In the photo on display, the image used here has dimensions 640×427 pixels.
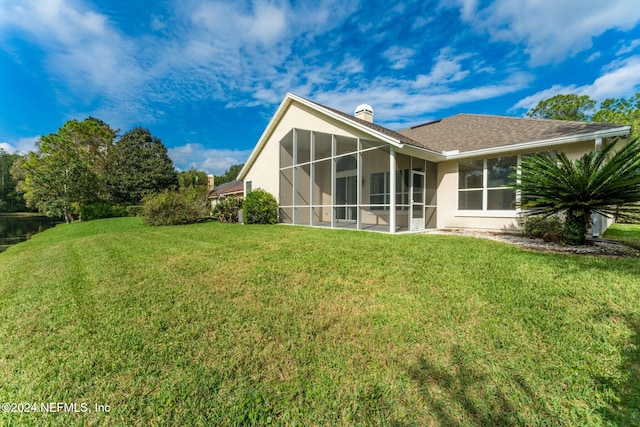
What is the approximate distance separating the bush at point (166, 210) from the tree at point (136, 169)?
1759 cm

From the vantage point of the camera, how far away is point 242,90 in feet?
59.3

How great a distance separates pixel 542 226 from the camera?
24.0ft

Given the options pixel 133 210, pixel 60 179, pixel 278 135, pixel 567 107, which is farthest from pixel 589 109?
pixel 60 179

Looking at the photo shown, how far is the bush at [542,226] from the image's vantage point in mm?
7055

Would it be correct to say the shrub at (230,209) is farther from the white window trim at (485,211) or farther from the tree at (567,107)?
the tree at (567,107)

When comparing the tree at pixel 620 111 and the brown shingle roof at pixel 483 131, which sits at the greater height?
the tree at pixel 620 111

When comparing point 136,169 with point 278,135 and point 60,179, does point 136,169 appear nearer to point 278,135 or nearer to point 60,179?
point 60,179

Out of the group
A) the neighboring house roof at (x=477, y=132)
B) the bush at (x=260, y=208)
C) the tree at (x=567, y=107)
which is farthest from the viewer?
the tree at (x=567, y=107)

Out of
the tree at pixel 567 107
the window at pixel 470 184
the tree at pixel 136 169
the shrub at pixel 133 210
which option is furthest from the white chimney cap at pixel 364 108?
the tree at pixel 136 169

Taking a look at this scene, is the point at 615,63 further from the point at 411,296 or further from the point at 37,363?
the point at 37,363

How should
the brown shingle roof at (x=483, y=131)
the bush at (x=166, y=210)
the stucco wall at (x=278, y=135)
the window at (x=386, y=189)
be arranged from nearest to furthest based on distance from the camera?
the brown shingle roof at (x=483, y=131) → the window at (x=386, y=189) → the stucco wall at (x=278, y=135) → the bush at (x=166, y=210)

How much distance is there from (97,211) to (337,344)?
29.0 m

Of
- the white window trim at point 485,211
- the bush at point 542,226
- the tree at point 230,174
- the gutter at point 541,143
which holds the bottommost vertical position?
the bush at point 542,226

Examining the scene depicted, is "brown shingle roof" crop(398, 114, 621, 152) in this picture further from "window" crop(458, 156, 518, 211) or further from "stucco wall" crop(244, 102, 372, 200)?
"stucco wall" crop(244, 102, 372, 200)
